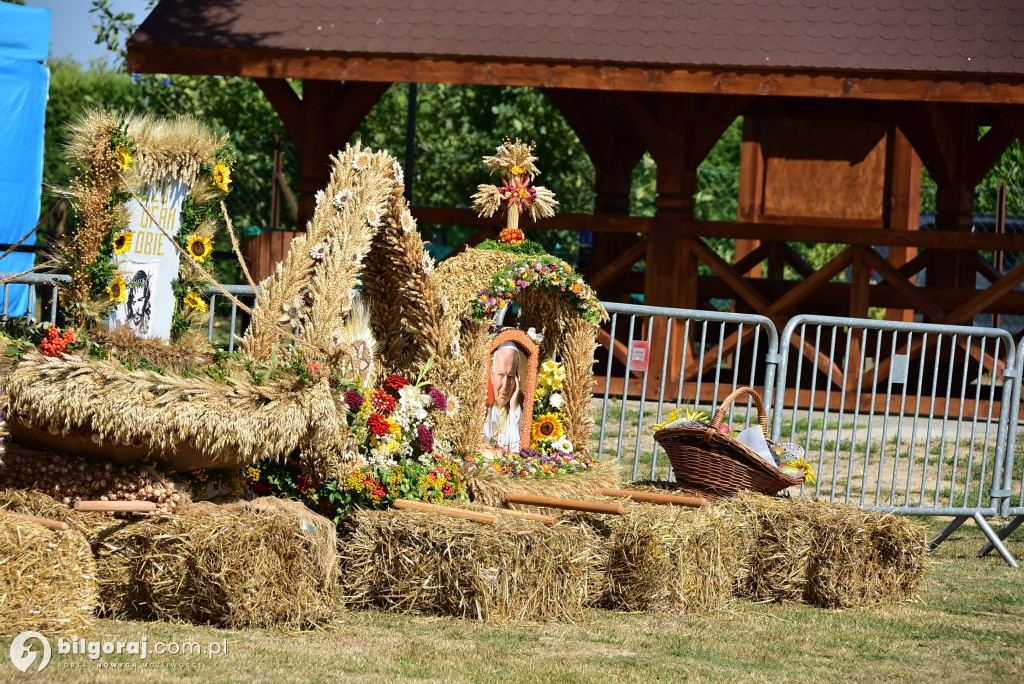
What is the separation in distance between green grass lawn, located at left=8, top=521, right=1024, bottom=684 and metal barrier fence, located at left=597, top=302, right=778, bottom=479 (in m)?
1.97

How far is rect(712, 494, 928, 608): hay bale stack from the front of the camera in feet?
20.1

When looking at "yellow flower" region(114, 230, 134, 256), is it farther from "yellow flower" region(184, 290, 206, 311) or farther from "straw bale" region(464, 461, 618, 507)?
"straw bale" region(464, 461, 618, 507)

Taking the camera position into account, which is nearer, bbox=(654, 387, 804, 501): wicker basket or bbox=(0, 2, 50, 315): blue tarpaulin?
bbox=(654, 387, 804, 501): wicker basket

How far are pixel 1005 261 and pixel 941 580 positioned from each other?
630 inches

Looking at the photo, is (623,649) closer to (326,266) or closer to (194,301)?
(326,266)

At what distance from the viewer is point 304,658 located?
465 cm

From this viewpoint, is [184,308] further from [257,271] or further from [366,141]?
[366,141]

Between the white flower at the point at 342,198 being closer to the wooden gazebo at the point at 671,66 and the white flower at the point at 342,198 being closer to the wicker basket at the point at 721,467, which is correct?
the wicker basket at the point at 721,467

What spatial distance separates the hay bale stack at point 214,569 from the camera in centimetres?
488

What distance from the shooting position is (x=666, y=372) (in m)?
10.8

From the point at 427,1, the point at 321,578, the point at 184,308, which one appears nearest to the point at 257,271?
the point at 427,1

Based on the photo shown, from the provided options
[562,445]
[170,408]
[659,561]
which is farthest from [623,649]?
[170,408]

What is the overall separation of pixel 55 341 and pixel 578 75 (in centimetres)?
640

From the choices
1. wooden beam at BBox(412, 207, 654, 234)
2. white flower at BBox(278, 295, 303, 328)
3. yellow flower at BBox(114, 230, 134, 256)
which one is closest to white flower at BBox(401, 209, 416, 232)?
white flower at BBox(278, 295, 303, 328)
